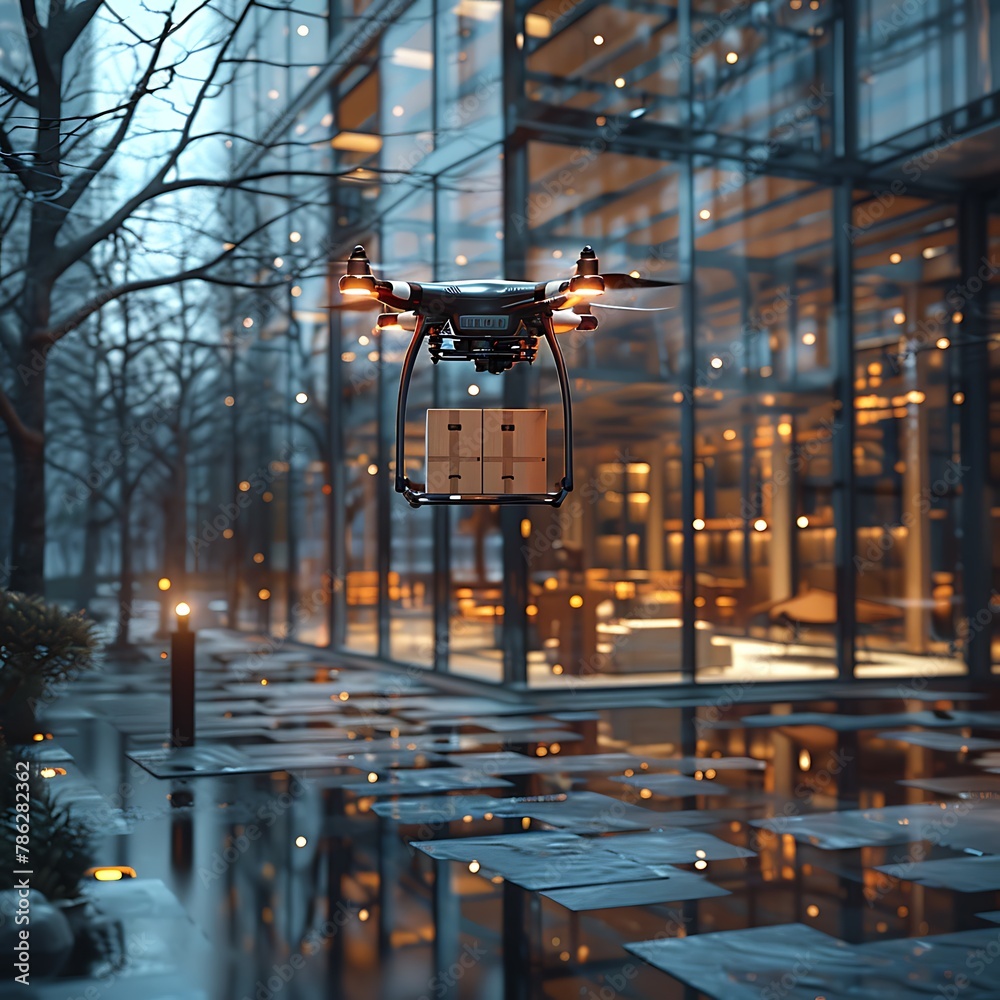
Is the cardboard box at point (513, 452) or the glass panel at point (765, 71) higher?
the glass panel at point (765, 71)

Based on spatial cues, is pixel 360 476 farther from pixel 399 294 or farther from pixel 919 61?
pixel 399 294

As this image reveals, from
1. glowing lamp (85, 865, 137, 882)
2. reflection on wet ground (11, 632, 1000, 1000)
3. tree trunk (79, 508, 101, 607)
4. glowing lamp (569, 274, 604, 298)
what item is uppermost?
glowing lamp (569, 274, 604, 298)

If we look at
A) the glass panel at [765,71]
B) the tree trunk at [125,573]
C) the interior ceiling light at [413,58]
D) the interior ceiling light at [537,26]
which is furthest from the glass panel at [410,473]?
the glass panel at [765,71]

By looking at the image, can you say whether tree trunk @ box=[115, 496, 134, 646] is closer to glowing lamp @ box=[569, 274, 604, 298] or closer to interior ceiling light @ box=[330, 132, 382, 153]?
interior ceiling light @ box=[330, 132, 382, 153]

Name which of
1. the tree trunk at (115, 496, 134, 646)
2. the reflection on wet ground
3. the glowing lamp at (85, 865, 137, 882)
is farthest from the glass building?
the glowing lamp at (85, 865, 137, 882)

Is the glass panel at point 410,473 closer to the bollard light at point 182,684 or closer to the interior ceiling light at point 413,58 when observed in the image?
the interior ceiling light at point 413,58

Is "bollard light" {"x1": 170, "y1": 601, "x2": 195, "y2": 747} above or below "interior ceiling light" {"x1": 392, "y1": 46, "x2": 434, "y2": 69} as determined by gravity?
below

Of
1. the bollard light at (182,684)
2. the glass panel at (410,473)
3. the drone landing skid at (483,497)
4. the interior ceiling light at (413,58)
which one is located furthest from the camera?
Answer: the glass panel at (410,473)
